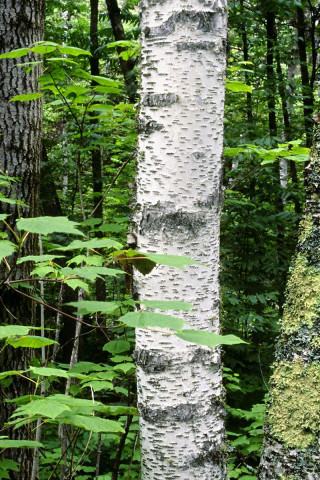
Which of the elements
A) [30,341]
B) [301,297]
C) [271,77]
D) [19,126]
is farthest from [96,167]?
[30,341]

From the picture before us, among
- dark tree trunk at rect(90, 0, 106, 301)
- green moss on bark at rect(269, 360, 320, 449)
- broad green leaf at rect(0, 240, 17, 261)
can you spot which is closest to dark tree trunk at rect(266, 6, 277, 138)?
dark tree trunk at rect(90, 0, 106, 301)

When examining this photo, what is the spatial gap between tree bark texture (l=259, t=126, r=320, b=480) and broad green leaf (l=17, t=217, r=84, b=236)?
126cm

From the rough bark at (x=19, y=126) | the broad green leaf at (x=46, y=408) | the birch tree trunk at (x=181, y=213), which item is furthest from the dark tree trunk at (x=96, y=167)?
the broad green leaf at (x=46, y=408)

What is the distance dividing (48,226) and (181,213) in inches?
29.4

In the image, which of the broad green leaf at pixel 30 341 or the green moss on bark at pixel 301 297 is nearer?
the broad green leaf at pixel 30 341

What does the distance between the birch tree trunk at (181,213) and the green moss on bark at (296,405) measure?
1.10 feet

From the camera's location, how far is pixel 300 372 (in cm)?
173

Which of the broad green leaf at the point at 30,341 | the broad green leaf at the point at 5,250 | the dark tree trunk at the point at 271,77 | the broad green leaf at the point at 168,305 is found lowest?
the broad green leaf at the point at 30,341

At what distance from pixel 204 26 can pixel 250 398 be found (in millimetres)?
4391

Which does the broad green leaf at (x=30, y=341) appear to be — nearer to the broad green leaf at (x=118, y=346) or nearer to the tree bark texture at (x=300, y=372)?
the tree bark texture at (x=300, y=372)

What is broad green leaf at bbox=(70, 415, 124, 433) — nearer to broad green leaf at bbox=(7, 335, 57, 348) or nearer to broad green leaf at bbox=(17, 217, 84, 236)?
broad green leaf at bbox=(7, 335, 57, 348)

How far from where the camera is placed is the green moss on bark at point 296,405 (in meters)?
1.68

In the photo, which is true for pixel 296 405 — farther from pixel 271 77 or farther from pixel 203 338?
pixel 271 77

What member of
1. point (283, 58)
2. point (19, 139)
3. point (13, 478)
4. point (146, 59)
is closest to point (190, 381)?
point (146, 59)
